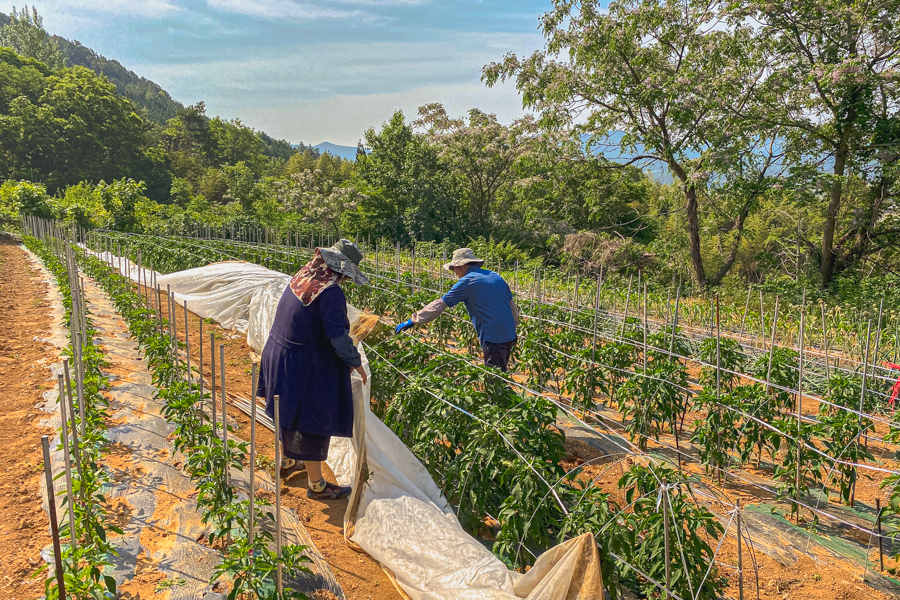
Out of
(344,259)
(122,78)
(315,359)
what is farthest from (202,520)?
(122,78)

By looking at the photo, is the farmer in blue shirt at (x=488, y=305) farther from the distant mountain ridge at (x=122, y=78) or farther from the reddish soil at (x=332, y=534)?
the distant mountain ridge at (x=122, y=78)

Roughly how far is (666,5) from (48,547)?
1409 centimetres

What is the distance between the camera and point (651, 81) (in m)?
12.4

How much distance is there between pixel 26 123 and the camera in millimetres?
36938

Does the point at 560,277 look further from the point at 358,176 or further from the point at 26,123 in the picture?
the point at 26,123

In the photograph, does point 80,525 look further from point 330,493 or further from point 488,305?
point 488,305

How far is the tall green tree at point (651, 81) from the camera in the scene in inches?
469

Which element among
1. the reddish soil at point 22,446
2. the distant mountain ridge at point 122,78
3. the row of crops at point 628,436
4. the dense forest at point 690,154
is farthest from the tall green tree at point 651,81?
the distant mountain ridge at point 122,78

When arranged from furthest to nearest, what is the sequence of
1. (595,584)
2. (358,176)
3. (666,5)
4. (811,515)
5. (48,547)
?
(358,176) < (666,5) < (811,515) < (48,547) < (595,584)

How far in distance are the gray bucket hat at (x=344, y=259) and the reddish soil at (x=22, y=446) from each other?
6.51ft

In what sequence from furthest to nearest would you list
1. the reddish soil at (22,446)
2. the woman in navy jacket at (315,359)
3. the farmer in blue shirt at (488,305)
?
the farmer in blue shirt at (488,305) → the woman in navy jacket at (315,359) → the reddish soil at (22,446)

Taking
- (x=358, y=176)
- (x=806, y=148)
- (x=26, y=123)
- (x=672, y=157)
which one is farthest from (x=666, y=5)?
(x=26, y=123)

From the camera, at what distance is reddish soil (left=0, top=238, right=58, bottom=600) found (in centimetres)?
253

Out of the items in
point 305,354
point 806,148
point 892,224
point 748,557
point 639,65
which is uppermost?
point 639,65
